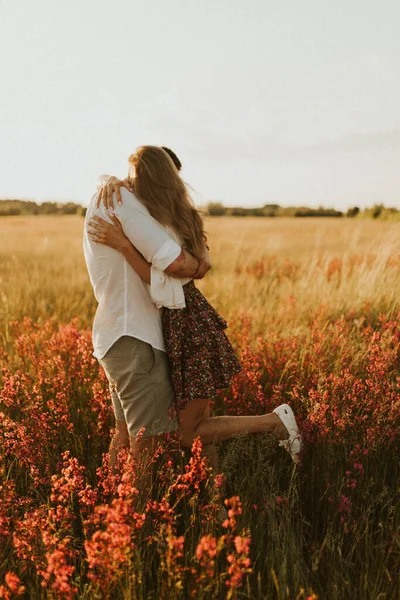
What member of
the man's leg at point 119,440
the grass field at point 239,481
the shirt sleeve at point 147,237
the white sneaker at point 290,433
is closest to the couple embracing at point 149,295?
the shirt sleeve at point 147,237

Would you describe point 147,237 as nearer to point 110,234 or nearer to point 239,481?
point 110,234

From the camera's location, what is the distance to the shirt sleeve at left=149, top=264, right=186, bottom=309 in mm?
2592

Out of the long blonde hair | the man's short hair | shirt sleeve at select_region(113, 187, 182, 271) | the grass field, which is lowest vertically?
the grass field

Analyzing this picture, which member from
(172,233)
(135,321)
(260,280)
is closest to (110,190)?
(172,233)

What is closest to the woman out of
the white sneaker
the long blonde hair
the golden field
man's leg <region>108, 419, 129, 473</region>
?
the long blonde hair

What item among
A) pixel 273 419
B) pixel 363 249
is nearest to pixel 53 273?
pixel 363 249

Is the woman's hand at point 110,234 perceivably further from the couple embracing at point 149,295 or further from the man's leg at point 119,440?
the man's leg at point 119,440

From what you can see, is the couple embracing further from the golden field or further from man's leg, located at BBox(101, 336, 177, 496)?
the golden field

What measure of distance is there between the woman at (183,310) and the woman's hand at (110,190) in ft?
0.17

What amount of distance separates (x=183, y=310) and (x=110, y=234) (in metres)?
0.51

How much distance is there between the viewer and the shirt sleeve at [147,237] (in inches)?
101

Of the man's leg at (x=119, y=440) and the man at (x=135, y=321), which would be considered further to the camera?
the man's leg at (x=119, y=440)

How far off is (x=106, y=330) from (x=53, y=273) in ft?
20.4

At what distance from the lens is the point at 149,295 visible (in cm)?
270
